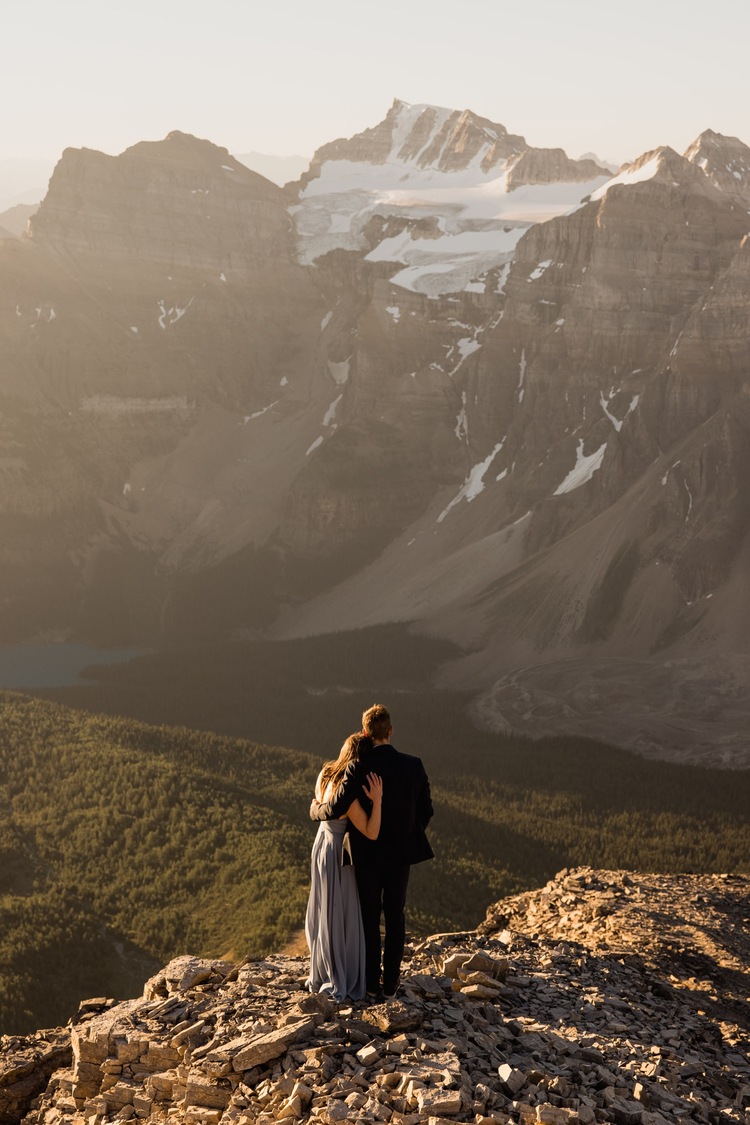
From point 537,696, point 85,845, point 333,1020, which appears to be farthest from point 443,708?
point 333,1020

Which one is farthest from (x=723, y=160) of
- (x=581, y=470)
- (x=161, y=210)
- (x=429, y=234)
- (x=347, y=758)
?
(x=347, y=758)

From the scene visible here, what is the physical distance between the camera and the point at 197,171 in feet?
582

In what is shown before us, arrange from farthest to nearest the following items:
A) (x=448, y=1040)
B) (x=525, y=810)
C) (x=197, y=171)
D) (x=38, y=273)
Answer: (x=197, y=171), (x=38, y=273), (x=525, y=810), (x=448, y=1040)

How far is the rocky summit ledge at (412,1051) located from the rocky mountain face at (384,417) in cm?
8354

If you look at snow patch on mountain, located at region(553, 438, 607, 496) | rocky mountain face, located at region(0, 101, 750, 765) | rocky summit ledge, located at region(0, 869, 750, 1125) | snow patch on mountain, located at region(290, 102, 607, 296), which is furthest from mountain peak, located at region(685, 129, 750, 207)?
rocky summit ledge, located at region(0, 869, 750, 1125)

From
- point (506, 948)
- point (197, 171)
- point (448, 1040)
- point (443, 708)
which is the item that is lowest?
point (443, 708)

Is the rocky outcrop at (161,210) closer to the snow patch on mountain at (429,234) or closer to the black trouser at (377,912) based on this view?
the snow patch on mountain at (429,234)

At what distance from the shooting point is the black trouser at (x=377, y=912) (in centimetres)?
1761

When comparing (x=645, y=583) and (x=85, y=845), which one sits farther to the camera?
(x=645, y=583)

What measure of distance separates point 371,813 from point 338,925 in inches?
64.2

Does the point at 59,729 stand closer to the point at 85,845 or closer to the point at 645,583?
the point at 85,845

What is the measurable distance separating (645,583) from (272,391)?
232 feet

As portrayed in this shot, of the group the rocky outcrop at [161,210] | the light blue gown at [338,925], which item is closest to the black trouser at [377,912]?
the light blue gown at [338,925]

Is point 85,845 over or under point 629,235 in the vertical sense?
under
